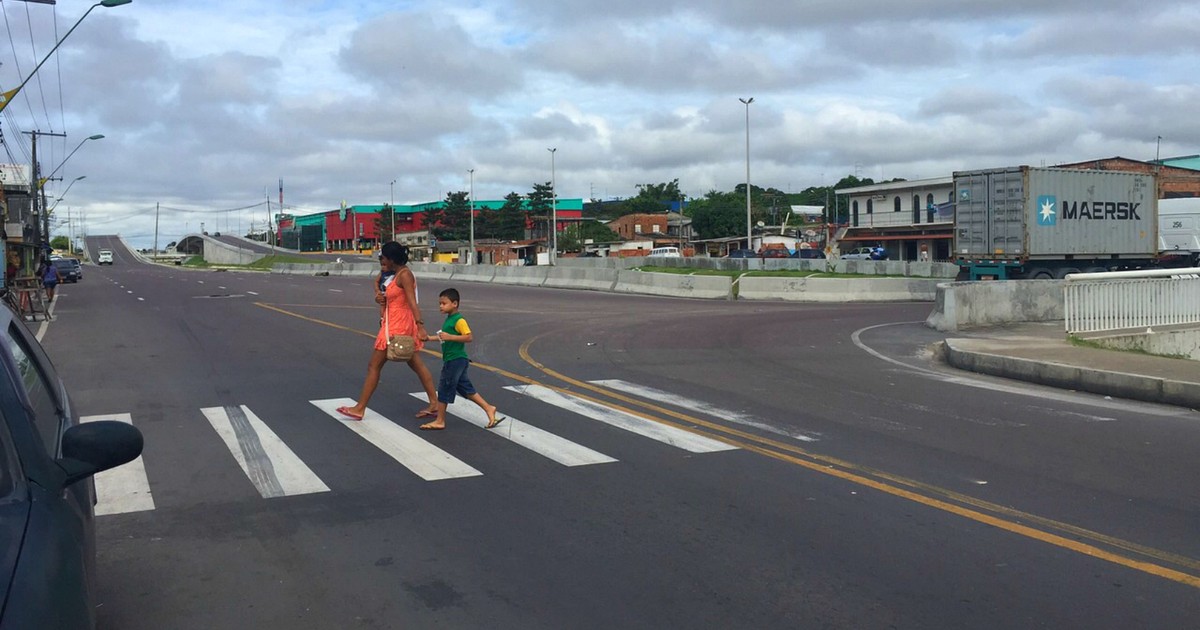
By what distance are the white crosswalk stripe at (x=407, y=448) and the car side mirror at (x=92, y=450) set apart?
169 inches

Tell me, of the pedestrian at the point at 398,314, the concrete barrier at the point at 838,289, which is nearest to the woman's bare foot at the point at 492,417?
the pedestrian at the point at 398,314

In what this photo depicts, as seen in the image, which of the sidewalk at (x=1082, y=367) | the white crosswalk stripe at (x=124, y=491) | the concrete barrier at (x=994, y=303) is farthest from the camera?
the concrete barrier at (x=994, y=303)

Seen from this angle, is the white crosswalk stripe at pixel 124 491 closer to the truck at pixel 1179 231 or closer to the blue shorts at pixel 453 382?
the blue shorts at pixel 453 382

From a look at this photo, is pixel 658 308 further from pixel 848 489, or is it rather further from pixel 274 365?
pixel 848 489

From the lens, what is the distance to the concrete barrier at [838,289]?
3219 centimetres

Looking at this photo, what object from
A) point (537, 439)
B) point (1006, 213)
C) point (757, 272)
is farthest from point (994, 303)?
point (757, 272)

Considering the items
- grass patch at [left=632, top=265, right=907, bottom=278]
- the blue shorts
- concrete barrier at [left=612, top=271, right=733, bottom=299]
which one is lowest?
the blue shorts

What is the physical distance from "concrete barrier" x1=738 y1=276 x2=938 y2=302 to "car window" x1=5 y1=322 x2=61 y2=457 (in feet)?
96.5

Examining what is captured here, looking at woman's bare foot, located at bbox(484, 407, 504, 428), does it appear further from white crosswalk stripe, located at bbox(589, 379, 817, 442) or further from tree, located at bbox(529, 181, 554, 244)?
tree, located at bbox(529, 181, 554, 244)

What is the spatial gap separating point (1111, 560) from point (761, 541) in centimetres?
198

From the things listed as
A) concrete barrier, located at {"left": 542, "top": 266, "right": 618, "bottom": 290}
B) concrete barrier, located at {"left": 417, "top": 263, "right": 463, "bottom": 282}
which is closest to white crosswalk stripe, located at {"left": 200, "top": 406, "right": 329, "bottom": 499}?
concrete barrier, located at {"left": 542, "top": 266, "right": 618, "bottom": 290}

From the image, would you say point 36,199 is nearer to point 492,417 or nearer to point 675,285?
point 675,285

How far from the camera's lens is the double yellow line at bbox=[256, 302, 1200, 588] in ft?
19.0

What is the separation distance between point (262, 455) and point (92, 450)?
5428 millimetres
